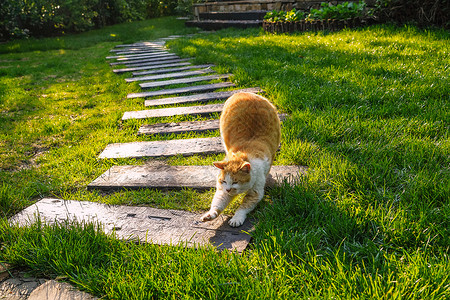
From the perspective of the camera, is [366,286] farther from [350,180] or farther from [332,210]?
[350,180]

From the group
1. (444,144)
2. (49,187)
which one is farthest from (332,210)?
(49,187)

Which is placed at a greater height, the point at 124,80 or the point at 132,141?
the point at 124,80

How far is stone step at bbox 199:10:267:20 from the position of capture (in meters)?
11.6

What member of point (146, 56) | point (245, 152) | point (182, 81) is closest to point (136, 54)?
point (146, 56)

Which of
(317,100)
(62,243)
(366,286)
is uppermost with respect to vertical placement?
(317,100)

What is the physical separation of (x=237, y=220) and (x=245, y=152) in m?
0.52

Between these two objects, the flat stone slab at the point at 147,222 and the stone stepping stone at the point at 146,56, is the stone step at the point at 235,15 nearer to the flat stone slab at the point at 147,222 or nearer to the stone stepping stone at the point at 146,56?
the stone stepping stone at the point at 146,56

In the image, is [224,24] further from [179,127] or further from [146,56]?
[179,127]

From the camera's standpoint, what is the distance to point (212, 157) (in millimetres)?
2842

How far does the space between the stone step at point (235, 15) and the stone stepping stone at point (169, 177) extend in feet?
34.4

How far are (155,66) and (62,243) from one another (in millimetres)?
5737

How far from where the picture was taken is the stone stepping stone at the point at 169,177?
7.92 feet

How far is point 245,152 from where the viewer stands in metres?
2.22

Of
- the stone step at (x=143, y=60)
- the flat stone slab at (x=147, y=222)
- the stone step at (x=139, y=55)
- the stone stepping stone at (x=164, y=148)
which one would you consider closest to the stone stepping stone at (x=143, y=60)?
the stone step at (x=143, y=60)
